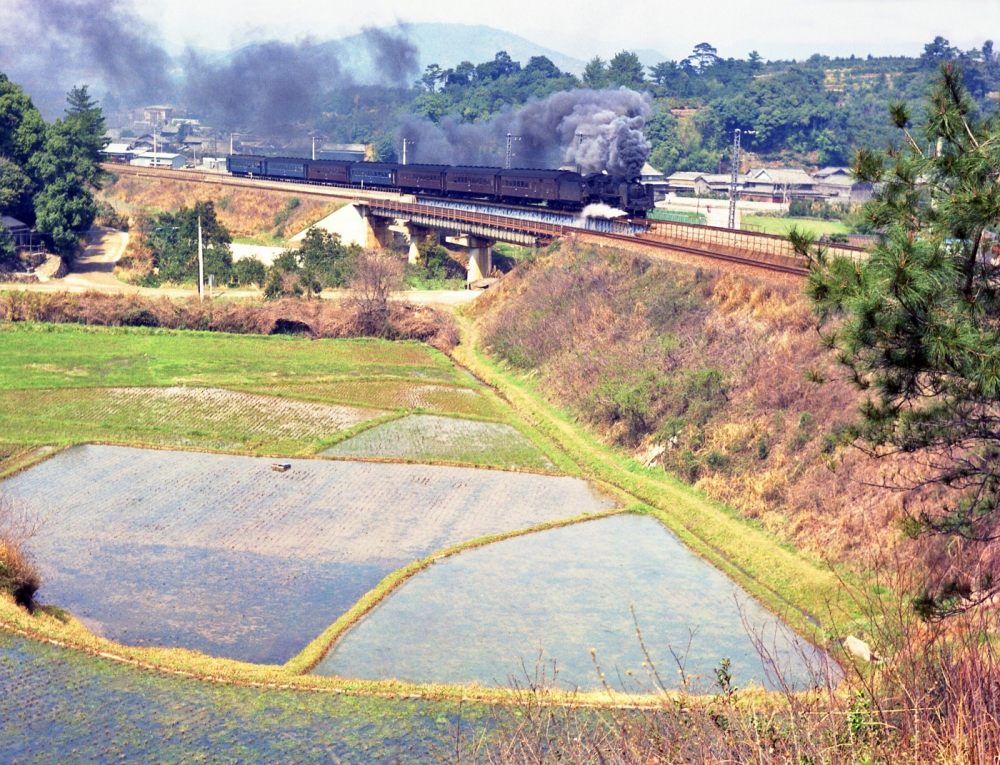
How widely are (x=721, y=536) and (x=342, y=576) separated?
8159 millimetres

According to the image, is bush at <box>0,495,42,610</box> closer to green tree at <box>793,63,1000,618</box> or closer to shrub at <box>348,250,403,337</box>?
green tree at <box>793,63,1000,618</box>

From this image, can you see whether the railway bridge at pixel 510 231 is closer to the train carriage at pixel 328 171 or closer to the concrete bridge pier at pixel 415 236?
the concrete bridge pier at pixel 415 236

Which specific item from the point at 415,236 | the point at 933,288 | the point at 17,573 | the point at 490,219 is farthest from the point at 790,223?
the point at 933,288

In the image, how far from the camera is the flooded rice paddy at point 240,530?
62.0 feet

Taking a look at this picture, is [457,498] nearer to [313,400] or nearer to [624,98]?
[313,400]

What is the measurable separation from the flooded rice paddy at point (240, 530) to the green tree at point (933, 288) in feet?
33.2

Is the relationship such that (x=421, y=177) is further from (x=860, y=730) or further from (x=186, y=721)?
(x=860, y=730)

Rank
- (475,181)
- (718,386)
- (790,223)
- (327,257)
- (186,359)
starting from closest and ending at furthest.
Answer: (718,386) → (186,359) → (327,257) → (475,181) → (790,223)

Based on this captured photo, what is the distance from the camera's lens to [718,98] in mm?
127125

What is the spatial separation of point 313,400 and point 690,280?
→ 13.2 metres

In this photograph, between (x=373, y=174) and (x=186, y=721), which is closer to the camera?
(x=186, y=721)

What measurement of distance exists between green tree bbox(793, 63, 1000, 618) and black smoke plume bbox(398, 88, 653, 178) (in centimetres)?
4084

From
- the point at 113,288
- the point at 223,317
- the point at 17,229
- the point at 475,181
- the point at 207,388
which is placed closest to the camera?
the point at 207,388

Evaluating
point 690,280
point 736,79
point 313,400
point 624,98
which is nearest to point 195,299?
point 313,400
